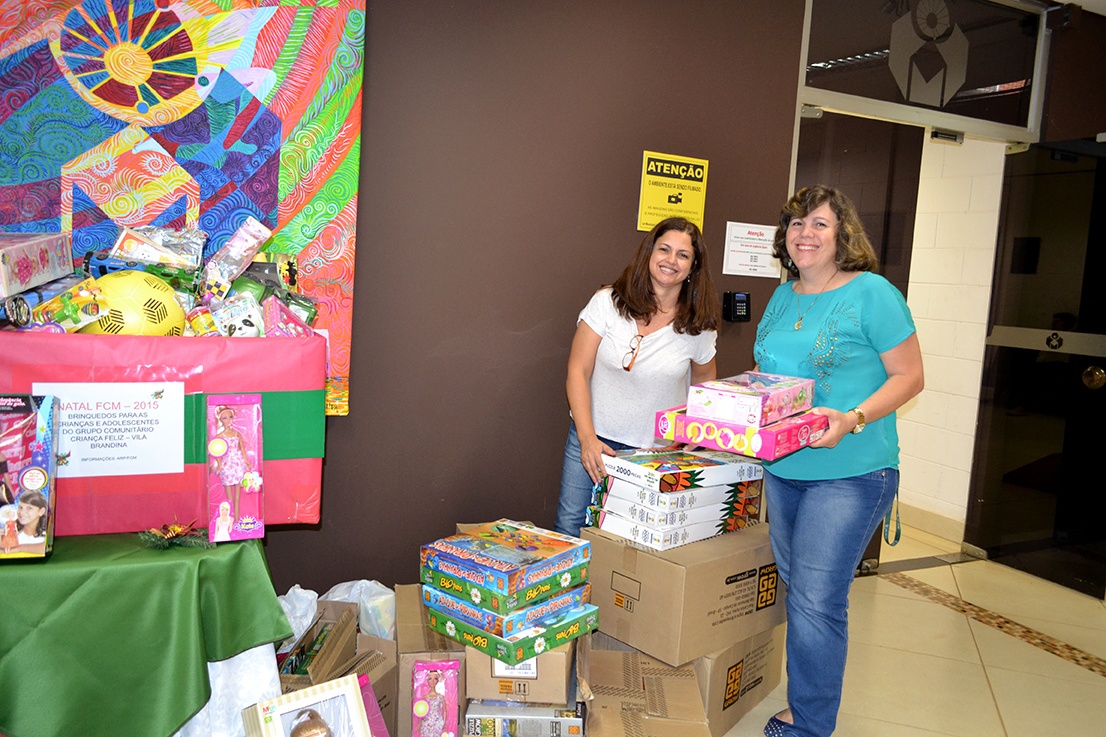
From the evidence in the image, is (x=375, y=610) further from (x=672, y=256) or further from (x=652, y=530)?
(x=672, y=256)

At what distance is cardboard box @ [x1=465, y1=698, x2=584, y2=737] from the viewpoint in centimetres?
205

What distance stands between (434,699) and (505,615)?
0.31 metres

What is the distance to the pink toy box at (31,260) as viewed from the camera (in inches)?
62.7

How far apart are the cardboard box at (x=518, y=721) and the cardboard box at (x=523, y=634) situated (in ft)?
0.57

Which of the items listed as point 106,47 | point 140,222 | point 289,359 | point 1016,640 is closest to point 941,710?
point 1016,640

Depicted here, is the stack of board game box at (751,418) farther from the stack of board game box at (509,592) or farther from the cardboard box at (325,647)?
the cardboard box at (325,647)

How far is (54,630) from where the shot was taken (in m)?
1.48

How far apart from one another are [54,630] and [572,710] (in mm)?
1249

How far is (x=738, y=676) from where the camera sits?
8.36 feet

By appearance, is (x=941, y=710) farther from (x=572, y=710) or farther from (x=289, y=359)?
(x=289, y=359)

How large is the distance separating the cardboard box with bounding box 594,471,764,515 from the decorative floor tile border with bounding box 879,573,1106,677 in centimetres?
163

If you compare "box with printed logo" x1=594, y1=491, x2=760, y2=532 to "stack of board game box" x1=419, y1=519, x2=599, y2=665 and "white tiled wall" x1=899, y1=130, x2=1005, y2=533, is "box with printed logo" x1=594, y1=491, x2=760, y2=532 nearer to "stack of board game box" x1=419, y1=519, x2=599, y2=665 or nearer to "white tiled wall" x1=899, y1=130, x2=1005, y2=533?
"stack of board game box" x1=419, y1=519, x2=599, y2=665

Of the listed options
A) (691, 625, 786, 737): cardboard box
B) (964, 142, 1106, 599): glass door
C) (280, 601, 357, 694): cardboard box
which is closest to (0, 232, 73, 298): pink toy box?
(280, 601, 357, 694): cardboard box

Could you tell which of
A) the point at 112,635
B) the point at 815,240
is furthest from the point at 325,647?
the point at 815,240
